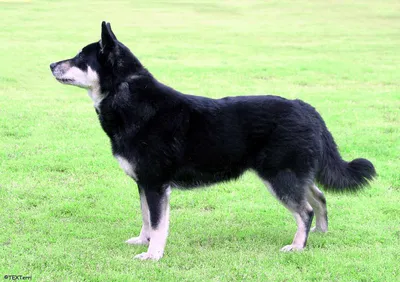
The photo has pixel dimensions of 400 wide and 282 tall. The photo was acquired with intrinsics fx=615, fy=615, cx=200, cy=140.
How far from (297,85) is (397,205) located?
945 centimetres

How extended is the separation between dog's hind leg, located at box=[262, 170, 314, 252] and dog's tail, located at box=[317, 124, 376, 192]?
1.15 ft

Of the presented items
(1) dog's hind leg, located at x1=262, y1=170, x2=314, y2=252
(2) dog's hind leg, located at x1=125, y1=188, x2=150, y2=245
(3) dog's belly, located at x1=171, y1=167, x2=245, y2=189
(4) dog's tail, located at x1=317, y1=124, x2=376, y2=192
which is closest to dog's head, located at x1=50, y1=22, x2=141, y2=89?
(3) dog's belly, located at x1=171, y1=167, x2=245, y2=189

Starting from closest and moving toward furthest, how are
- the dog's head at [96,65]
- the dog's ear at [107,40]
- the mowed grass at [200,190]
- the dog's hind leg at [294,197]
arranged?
the mowed grass at [200,190] < the dog's ear at [107,40] < the dog's head at [96,65] < the dog's hind leg at [294,197]

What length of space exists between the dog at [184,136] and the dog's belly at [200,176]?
10mm

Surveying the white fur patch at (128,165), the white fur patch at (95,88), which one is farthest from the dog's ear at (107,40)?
the white fur patch at (128,165)

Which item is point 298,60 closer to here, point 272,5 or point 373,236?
point 373,236

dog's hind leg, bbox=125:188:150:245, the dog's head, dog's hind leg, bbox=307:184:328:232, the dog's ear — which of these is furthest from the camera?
dog's hind leg, bbox=307:184:328:232

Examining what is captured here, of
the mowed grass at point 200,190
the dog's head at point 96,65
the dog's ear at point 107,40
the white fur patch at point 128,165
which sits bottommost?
the mowed grass at point 200,190

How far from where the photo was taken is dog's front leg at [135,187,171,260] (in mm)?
5863

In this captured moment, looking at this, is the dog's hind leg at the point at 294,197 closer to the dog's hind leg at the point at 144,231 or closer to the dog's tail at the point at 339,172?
the dog's tail at the point at 339,172

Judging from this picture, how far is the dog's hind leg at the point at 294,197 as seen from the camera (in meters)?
6.04

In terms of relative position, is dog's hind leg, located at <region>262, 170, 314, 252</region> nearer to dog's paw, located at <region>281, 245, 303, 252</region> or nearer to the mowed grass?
dog's paw, located at <region>281, 245, 303, 252</region>

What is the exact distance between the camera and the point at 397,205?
747cm

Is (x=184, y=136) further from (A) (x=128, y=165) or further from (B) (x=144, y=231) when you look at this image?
(B) (x=144, y=231)
